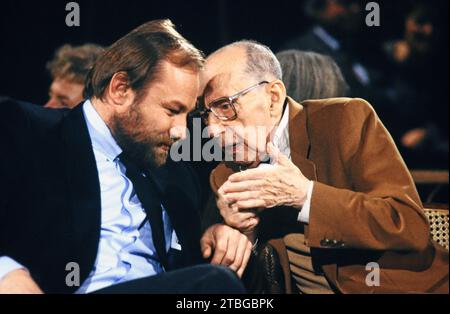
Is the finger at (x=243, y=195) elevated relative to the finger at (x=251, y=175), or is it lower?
lower

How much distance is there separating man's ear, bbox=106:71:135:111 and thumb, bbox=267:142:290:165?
629mm

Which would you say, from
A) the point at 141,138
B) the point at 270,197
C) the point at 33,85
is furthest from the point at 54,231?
the point at 33,85

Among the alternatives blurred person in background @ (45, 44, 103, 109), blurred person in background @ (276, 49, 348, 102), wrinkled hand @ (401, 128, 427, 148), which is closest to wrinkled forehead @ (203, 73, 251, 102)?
blurred person in background @ (276, 49, 348, 102)

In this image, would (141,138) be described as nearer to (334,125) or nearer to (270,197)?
(270,197)

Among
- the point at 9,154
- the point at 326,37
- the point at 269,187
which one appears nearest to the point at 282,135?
the point at 269,187

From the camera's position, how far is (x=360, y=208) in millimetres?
2459

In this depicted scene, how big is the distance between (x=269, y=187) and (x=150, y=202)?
0.48 meters

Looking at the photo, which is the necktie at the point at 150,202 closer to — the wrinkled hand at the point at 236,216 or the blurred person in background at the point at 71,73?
the wrinkled hand at the point at 236,216

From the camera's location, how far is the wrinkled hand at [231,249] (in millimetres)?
2557

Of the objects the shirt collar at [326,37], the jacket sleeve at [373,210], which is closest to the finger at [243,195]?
the jacket sleeve at [373,210]

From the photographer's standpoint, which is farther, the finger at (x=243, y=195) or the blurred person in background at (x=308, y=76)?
the blurred person in background at (x=308, y=76)

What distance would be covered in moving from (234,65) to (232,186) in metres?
0.56

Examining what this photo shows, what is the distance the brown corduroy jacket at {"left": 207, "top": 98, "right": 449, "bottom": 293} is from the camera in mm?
2453

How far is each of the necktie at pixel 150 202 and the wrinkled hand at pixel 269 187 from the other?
1.01 ft
